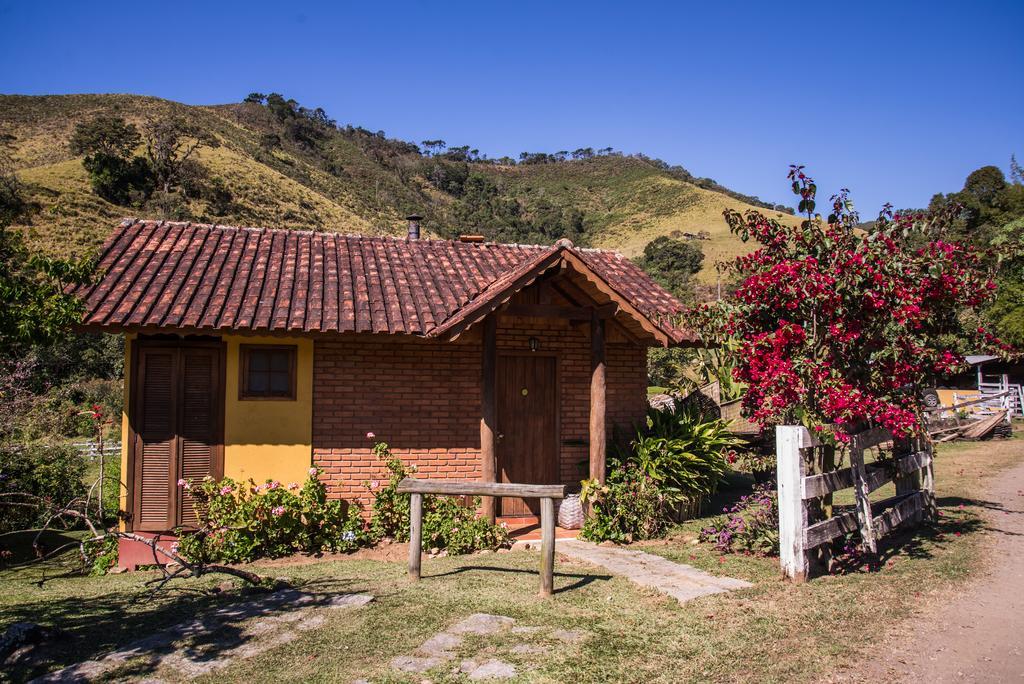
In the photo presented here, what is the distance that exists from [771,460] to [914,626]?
24.5 feet

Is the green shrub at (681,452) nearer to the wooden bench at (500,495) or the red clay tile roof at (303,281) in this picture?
the red clay tile roof at (303,281)

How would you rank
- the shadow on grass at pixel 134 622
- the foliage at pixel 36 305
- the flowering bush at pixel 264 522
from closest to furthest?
1. the shadow on grass at pixel 134 622
2. the foliage at pixel 36 305
3. the flowering bush at pixel 264 522

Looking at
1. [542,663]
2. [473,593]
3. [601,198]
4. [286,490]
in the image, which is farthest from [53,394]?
[601,198]

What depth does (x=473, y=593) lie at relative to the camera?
6926 millimetres

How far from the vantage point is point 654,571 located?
773cm

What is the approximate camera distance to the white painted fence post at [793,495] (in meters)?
6.69

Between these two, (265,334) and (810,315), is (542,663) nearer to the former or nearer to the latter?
(810,315)

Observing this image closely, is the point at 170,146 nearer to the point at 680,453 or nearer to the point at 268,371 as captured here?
the point at 268,371

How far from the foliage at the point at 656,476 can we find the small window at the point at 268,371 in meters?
4.16

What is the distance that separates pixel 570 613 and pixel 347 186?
191 ft

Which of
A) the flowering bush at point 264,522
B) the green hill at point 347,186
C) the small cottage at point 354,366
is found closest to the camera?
the flowering bush at point 264,522

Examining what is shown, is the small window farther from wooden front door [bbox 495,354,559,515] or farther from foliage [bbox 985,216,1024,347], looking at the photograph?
foliage [bbox 985,216,1024,347]

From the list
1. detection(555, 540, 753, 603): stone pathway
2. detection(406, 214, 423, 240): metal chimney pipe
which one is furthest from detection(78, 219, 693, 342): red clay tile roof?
detection(555, 540, 753, 603): stone pathway

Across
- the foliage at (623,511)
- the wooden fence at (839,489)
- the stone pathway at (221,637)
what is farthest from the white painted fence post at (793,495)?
the stone pathway at (221,637)
